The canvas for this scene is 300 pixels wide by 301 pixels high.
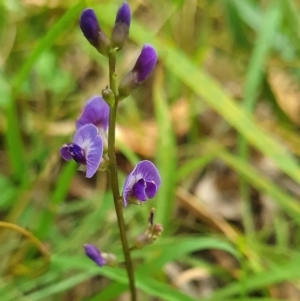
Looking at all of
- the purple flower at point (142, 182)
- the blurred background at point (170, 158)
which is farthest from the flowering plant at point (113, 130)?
the blurred background at point (170, 158)

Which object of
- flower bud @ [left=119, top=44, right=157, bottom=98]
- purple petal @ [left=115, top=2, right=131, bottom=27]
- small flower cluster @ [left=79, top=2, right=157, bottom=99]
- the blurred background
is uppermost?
purple petal @ [left=115, top=2, right=131, bottom=27]

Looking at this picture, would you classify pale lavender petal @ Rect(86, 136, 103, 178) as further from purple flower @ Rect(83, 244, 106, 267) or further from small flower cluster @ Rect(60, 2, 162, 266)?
purple flower @ Rect(83, 244, 106, 267)

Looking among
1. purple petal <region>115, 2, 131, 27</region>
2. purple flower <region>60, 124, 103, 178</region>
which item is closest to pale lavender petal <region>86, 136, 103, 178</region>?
purple flower <region>60, 124, 103, 178</region>

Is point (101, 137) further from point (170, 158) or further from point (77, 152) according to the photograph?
point (170, 158)

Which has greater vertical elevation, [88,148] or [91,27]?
[91,27]

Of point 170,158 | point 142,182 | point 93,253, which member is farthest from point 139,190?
point 170,158
